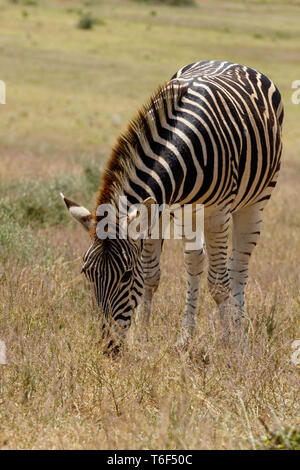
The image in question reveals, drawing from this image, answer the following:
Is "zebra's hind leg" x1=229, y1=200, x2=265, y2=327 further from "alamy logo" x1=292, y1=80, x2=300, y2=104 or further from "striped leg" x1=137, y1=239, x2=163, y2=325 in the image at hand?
"alamy logo" x1=292, y1=80, x2=300, y2=104

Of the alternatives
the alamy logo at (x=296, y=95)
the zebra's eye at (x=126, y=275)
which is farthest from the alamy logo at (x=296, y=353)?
the alamy logo at (x=296, y=95)

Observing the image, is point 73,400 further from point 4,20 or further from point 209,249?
point 4,20

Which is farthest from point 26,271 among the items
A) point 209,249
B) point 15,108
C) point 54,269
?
point 15,108

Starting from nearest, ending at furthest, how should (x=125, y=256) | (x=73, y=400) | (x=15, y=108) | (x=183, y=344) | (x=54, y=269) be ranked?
1. (x=73, y=400)
2. (x=125, y=256)
3. (x=183, y=344)
4. (x=54, y=269)
5. (x=15, y=108)

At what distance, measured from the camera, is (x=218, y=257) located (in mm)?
6645

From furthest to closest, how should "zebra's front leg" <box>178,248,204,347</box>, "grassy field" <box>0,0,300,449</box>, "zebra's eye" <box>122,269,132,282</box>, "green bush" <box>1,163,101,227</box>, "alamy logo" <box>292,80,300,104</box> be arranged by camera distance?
1. "alamy logo" <box>292,80,300,104</box>
2. "green bush" <box>1,163,101,227</box>
3. "zebra's front leg" <box>178,248,204,347</box>
4. "zebra's eye" <box>122,269,132,282</box>
5. "grassy field" <box>0,0,300,449</box>

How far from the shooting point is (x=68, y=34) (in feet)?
165

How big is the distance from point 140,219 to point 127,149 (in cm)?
55

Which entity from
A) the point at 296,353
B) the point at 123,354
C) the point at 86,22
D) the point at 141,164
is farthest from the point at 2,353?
the point at 86,22

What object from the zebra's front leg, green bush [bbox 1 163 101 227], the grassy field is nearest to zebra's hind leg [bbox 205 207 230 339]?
the zebra's front leg

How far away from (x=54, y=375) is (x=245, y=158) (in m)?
2.90

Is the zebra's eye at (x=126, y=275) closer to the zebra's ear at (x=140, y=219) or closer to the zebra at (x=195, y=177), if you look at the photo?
the zebra at (x=195, y=177)

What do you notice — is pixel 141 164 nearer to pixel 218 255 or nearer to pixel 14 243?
pixel 218 255

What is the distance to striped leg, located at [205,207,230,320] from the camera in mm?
6395
